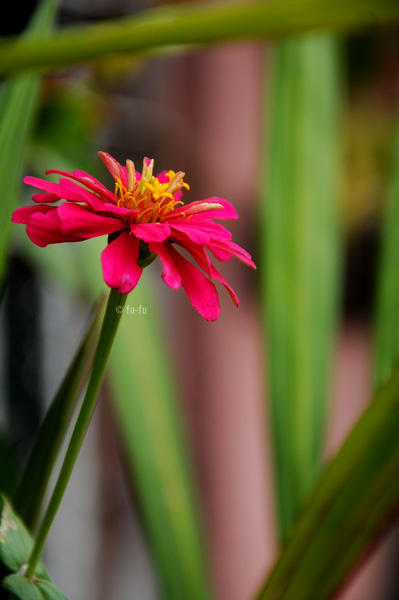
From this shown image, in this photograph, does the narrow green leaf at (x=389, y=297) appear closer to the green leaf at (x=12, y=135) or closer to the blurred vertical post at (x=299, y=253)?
the blurred vertical post at (x=299, y=253)

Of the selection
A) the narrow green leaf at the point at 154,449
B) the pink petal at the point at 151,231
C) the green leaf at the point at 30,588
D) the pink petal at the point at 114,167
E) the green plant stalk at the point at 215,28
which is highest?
the green plant stalk at the point at 215,28

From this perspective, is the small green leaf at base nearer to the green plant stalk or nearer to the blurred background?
the green plant stalk

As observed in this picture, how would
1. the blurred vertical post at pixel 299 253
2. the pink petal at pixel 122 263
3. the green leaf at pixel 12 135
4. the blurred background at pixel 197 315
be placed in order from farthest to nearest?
the blurred background at pixel 197 315 < the blurred vertical post at pixel 299 253 < the green leaf at pixel 12 135 < the pink petal at pixel 122 263

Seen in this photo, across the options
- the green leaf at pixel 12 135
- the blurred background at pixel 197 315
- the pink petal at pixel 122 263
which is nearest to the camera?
the pink petal at pixel 122 263

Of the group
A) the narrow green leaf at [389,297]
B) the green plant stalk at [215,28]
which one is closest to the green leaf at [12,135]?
the green plant stalk at [215,28]

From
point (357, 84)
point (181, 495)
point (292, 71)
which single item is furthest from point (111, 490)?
point (357, 84)

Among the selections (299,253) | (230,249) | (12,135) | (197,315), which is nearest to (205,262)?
(230,249)
